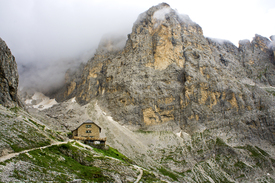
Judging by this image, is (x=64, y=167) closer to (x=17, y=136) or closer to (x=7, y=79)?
(x=17, y=136)

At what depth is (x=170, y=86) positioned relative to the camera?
13175 cm

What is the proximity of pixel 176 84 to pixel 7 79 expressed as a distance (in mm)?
96819

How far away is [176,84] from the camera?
13238 cm

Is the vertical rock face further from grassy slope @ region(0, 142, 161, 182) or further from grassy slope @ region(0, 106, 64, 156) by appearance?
grassy slope @ region(0, 142, 161, 182)

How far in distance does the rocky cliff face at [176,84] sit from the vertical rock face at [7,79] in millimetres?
72280

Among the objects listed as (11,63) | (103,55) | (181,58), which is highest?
(103,55)

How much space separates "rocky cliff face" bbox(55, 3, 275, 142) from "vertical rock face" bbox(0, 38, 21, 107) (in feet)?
237

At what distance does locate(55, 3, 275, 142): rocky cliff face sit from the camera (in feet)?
390

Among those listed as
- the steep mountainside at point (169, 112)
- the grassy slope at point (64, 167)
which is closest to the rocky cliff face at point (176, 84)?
the steep mountainside at point (169, 112)

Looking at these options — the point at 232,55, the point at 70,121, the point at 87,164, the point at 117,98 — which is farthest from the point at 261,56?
the point at 87,164

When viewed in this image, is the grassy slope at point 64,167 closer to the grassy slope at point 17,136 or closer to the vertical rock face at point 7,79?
the grassy slope at point 17,136

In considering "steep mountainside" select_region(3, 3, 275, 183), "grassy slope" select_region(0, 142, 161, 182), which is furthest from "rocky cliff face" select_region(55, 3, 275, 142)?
A: "grassy slope" select_region(0, 142, 161, 182)

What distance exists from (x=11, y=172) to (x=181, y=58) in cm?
12942

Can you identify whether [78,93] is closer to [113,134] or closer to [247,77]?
[113,134]
